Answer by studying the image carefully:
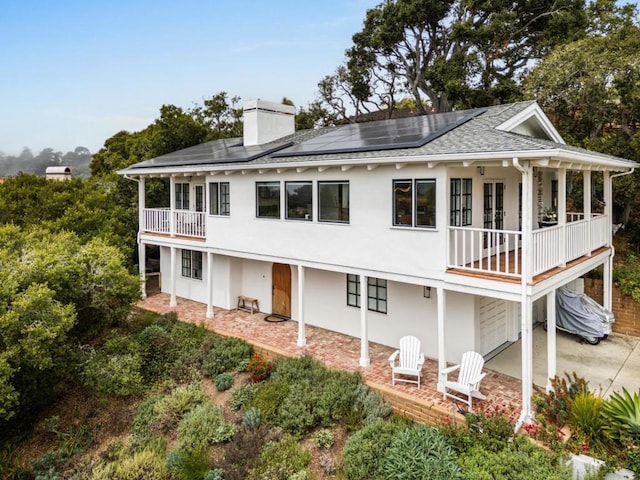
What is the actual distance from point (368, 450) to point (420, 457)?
998mm

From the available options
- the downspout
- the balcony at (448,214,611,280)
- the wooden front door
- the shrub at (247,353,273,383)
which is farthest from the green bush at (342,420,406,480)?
the wooden front door

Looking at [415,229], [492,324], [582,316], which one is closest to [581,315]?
[582,316]

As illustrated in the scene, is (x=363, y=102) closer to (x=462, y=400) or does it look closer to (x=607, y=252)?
(x=607, y=252)

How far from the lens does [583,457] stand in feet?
22.8

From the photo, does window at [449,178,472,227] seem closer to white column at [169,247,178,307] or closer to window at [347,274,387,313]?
window at [347,274,387,313]

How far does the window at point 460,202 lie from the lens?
1002 cm

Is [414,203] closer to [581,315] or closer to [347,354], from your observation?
[347,354]

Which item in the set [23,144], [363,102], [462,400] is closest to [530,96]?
[462,400]

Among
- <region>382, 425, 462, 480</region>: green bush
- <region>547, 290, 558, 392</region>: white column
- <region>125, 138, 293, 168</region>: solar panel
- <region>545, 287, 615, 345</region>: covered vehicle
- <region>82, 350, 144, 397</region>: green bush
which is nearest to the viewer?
<region>382, 425, 462, 480</region>: green bush

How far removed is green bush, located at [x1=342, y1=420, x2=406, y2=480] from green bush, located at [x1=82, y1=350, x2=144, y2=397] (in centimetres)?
599

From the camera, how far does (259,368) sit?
36.2ft

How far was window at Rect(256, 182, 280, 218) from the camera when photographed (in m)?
12.9

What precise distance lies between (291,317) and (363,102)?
2368cm

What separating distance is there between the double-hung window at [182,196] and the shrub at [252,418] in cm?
1084
